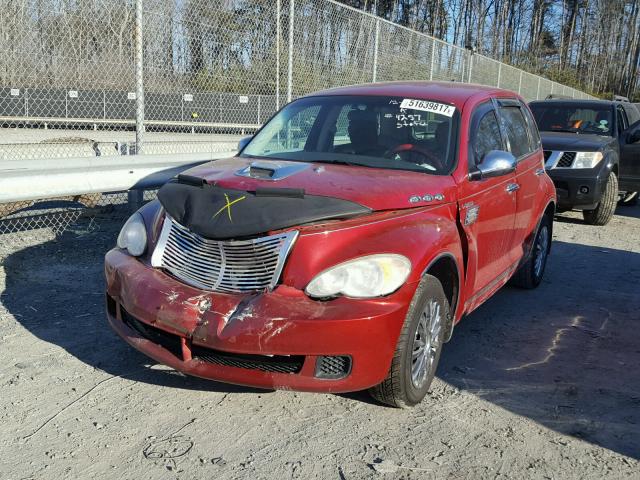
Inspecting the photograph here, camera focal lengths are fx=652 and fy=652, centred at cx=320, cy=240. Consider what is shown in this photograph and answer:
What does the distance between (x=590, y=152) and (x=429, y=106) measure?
5462 mm

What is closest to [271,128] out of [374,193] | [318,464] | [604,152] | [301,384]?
[374,193]

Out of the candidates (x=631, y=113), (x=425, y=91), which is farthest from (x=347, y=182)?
(x=631, y=113)

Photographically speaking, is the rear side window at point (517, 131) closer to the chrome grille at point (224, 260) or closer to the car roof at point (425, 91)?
the car roof at point (425, 91)

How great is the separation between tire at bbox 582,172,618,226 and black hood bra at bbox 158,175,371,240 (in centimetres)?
697

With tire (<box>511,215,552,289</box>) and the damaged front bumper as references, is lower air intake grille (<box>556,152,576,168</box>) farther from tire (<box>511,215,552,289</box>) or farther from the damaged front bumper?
the damaged front bumper

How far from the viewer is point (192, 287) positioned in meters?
3.34

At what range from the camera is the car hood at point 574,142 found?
9.10 metres

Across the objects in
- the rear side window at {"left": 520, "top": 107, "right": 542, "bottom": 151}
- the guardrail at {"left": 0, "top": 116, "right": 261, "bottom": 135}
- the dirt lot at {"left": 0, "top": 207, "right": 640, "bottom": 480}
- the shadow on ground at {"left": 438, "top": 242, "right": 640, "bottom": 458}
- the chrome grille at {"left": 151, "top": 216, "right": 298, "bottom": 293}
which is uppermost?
the rear side window at {"left": 520, "top": 107, "right": 542, "bottom": 151}

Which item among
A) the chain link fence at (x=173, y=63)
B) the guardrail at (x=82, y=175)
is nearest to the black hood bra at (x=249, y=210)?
the guardrail at (x=82, y=175)

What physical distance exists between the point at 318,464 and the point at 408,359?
69cm

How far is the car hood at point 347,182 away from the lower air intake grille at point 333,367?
0.83 meters

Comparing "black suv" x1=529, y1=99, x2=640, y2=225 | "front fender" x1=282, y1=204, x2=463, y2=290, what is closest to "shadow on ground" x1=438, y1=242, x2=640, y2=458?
"front fender" x1=282, y1=204, x2=463, y2=290

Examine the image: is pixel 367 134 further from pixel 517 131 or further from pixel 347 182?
pixel 517 131

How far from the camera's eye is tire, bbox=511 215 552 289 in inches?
225
